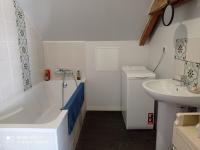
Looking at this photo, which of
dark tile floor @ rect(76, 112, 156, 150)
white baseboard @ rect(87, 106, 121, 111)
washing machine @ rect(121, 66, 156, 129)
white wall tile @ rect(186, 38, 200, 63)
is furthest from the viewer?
white baseboard @ rect(87, 106, 121, 111)

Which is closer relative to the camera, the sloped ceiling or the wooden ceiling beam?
the wooden ceiling beam

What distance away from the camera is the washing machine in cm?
250

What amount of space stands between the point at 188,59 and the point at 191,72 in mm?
143

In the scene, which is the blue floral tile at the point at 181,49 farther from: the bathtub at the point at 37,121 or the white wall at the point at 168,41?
the bathtub at the point at 37,121

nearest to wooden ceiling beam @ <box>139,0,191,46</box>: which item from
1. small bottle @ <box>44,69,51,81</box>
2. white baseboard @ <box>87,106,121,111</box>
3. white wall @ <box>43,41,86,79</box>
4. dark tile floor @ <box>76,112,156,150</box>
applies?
white wall @ <box>43,41,86,79</box>

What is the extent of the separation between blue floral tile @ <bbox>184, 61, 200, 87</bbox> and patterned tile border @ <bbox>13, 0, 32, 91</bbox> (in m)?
2.01

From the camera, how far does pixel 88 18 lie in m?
2.75

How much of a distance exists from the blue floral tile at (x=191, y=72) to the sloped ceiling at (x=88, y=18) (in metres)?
1.18

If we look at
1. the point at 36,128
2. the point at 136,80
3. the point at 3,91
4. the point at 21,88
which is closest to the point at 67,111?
the point at 36,128

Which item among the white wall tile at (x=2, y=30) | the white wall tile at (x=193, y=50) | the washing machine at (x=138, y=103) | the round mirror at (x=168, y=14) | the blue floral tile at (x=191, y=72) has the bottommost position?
the washing machine at (x=138, y=103)

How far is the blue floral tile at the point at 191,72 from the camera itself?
1.69 m

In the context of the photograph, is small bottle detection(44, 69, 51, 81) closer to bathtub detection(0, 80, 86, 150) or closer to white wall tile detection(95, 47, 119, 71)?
bathtub detection(0, 80, 86, 150)

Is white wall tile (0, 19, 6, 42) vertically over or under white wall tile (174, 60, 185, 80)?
over

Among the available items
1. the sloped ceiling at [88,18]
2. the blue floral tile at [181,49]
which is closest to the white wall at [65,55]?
the sloped ceiling at [88,18]
